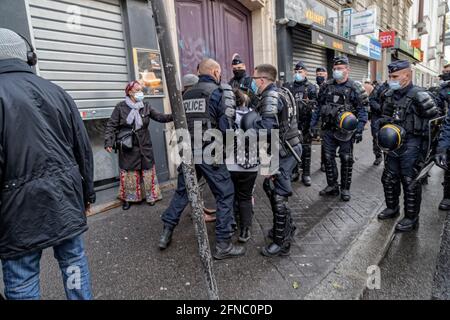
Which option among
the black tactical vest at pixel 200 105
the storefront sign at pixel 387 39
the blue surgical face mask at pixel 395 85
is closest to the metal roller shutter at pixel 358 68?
the storefront sign at pixel 387 39

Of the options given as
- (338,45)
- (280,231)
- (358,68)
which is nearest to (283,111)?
(280,231)

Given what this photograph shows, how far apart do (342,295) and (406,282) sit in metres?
0.68

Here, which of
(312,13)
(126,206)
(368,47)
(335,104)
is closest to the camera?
(126,206)

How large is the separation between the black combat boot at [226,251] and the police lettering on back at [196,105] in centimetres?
132

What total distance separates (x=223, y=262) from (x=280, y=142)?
1317mm

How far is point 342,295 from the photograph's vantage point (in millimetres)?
2467

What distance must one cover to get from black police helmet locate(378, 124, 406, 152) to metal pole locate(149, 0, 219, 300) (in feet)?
7.99

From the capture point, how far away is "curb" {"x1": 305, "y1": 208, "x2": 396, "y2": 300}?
8.19ft

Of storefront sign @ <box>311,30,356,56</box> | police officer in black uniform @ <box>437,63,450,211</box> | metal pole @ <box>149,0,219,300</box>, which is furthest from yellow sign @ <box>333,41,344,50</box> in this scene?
metal pole @ <box>149,0,219,300</box>

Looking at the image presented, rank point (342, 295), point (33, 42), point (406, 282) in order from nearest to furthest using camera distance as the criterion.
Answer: point (342, 295)
point (406, 282)
point (33, 42)

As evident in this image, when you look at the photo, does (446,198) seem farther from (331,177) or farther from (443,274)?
(443,274)

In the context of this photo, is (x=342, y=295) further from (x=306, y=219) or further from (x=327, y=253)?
(x=306, y=219)

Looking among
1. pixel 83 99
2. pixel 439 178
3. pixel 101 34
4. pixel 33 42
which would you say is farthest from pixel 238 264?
pixel 439 178

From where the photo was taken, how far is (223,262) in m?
3.04
